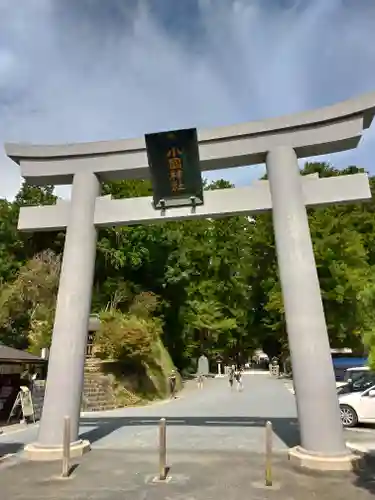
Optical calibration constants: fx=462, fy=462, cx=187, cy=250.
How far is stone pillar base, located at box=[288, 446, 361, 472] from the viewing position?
813 cm

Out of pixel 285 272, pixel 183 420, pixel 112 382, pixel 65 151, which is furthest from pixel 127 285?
pixel 285 272

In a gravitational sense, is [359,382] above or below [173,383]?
below

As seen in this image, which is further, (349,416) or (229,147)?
(349,416)

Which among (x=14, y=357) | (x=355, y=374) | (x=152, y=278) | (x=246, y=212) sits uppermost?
(x=152, y=278)

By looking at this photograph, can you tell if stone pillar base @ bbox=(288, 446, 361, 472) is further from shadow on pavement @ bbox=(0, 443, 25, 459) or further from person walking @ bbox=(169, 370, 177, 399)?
person walking @ bbox=(169, 370, 177, 399)

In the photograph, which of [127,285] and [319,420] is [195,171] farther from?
[127,285]

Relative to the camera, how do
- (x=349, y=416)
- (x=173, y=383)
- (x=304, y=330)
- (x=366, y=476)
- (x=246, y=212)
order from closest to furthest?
(x=366, y=476) → (x=304, y=330) → (x=246, y=212) → (x=349, y=416) → (x=173, y=383)

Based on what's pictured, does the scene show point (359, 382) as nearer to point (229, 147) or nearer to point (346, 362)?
point (229, 147)

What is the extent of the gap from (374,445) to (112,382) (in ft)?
51.0

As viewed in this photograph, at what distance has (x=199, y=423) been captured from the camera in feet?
48.2

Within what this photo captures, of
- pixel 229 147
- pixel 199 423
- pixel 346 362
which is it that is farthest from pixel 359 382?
pixel 346 362

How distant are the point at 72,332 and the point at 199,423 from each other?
21.7 feet

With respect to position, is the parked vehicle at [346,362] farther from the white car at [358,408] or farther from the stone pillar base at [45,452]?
the stone pillar base at [45,452]

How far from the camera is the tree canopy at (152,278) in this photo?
97.8ft
